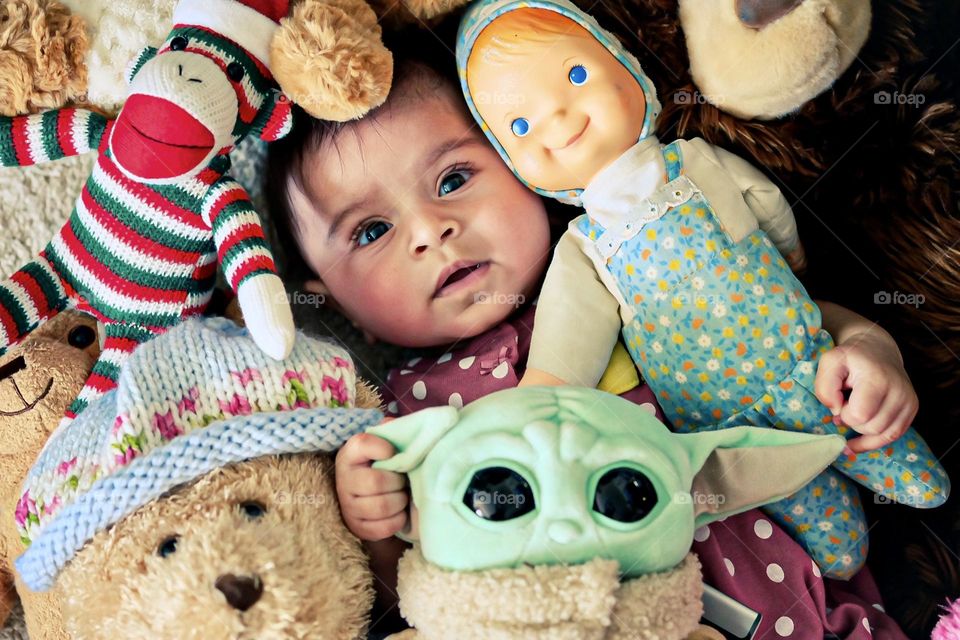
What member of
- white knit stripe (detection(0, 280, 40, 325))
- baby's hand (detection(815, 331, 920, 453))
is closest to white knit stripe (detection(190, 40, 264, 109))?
white knit stripe (detection(0, 280, 40, 325))

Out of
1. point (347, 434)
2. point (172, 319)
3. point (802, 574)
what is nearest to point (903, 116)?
point (802, 574)

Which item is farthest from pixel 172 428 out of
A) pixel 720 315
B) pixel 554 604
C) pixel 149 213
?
pixel 720 315

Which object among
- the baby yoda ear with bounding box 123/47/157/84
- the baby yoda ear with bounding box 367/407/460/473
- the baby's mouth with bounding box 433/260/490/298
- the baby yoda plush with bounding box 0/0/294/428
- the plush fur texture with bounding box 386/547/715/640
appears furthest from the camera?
the baby's mouth with bounding box 433/260/490/298

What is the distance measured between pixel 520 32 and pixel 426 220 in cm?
26

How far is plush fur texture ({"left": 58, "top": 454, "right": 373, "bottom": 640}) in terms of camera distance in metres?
0.69

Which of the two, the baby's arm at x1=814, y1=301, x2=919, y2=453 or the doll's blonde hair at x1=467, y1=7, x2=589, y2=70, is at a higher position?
the doll's blonde hair at x1=467, y1=7, x2=589, y2=70

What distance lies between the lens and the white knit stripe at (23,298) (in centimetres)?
98

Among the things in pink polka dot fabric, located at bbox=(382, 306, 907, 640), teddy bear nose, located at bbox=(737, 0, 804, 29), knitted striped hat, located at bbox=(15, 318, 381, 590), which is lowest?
pink polka dot fabric, located at bbox=(382, 306, 907, 640)

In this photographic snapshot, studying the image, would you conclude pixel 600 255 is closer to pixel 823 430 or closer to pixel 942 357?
pixel 823 430

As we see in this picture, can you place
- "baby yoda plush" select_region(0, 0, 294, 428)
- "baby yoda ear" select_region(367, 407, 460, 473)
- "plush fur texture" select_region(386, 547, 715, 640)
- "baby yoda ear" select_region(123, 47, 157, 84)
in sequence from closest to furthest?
1. "plush fur texture" select_region(386, 547, 715, 640)
2. "baby yoda ear" select_region(367, 407, 460, 473)
3. "baby yoda plush" select_region(0, 0, 294, 428)
4. "baby yoda ear" select_region(123, 47, 157, 84)

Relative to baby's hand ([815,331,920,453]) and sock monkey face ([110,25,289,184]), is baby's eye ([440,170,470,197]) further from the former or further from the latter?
baby's hand ([815,331,920,453])

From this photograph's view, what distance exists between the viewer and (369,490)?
808mm

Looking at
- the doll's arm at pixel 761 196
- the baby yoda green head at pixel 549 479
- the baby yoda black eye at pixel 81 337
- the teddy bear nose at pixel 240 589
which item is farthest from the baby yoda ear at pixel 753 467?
the baby yoda black eye at pixel 81 337

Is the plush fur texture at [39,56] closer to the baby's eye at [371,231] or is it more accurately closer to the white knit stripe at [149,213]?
the white knit stripe at [149,213]
